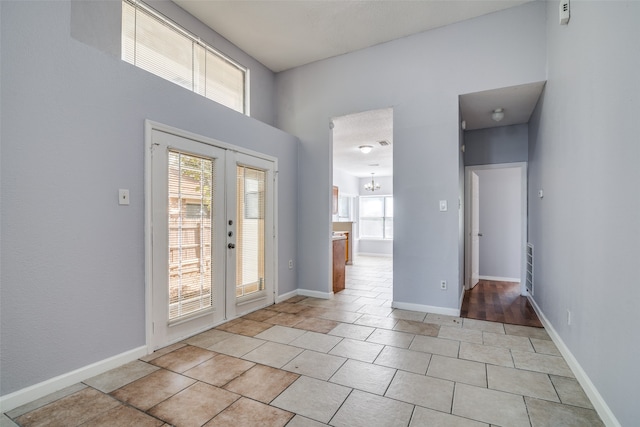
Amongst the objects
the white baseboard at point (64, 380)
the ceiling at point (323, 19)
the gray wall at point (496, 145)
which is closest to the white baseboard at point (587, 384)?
the gray wall at point (496, 145)

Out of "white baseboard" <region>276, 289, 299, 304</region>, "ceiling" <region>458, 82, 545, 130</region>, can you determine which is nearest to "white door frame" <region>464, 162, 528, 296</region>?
"ceiling" <region>458, 82, 545, 130</region>

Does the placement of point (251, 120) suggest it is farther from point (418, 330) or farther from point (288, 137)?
point (418, 330)

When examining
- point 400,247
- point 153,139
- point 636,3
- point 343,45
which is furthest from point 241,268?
point 636,3

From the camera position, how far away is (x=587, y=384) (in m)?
2.12

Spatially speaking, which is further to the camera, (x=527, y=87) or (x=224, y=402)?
(x=527, y=87)

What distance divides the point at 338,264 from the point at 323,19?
3454 mm

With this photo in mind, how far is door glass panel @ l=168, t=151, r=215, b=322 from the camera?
2977 mm

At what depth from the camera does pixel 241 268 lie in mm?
3789

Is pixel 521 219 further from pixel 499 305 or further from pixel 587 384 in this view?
pixel 587 384

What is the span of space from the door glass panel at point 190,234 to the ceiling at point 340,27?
1791 millimetres

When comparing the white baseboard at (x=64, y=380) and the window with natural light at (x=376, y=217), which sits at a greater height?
the window with natural light at (x=376, y=217)

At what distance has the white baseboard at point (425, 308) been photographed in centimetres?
381

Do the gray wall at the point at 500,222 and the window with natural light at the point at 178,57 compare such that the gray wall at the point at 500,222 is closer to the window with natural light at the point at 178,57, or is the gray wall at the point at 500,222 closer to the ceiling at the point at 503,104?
the ceiling at the point at 503,104

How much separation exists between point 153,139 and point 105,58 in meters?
0.67
